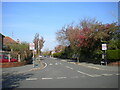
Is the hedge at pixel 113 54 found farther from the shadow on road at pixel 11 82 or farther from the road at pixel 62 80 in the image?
the shadow on road at pixel 11 82

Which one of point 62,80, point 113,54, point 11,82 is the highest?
point 113,54

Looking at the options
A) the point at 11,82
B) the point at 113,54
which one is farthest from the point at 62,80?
the point at 113,54

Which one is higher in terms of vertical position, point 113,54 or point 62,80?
point 113,54

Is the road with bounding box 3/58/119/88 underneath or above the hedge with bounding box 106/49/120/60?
underneath

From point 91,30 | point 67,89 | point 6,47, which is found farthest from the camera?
point 6,47

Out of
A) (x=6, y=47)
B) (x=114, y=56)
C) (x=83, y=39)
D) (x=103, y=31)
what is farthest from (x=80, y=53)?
(x=6, y=47)

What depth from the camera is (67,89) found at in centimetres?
743

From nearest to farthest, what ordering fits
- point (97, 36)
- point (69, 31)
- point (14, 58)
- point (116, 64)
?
point (116, 64) → point (14, 58) → point (97, 36) → point (69, 31)

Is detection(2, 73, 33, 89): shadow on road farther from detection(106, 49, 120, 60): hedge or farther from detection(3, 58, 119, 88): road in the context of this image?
detection(106, 49, 120, 60): hedge

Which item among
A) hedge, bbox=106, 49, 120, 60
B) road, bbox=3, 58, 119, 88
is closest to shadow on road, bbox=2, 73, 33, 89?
road, bbox=3, 58, 119, 88

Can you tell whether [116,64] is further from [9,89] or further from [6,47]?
[6,47]

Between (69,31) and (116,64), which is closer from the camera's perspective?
(116,64)

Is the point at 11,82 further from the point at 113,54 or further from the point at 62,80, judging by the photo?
the point at 113,54

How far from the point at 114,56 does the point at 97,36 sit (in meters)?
5.35
